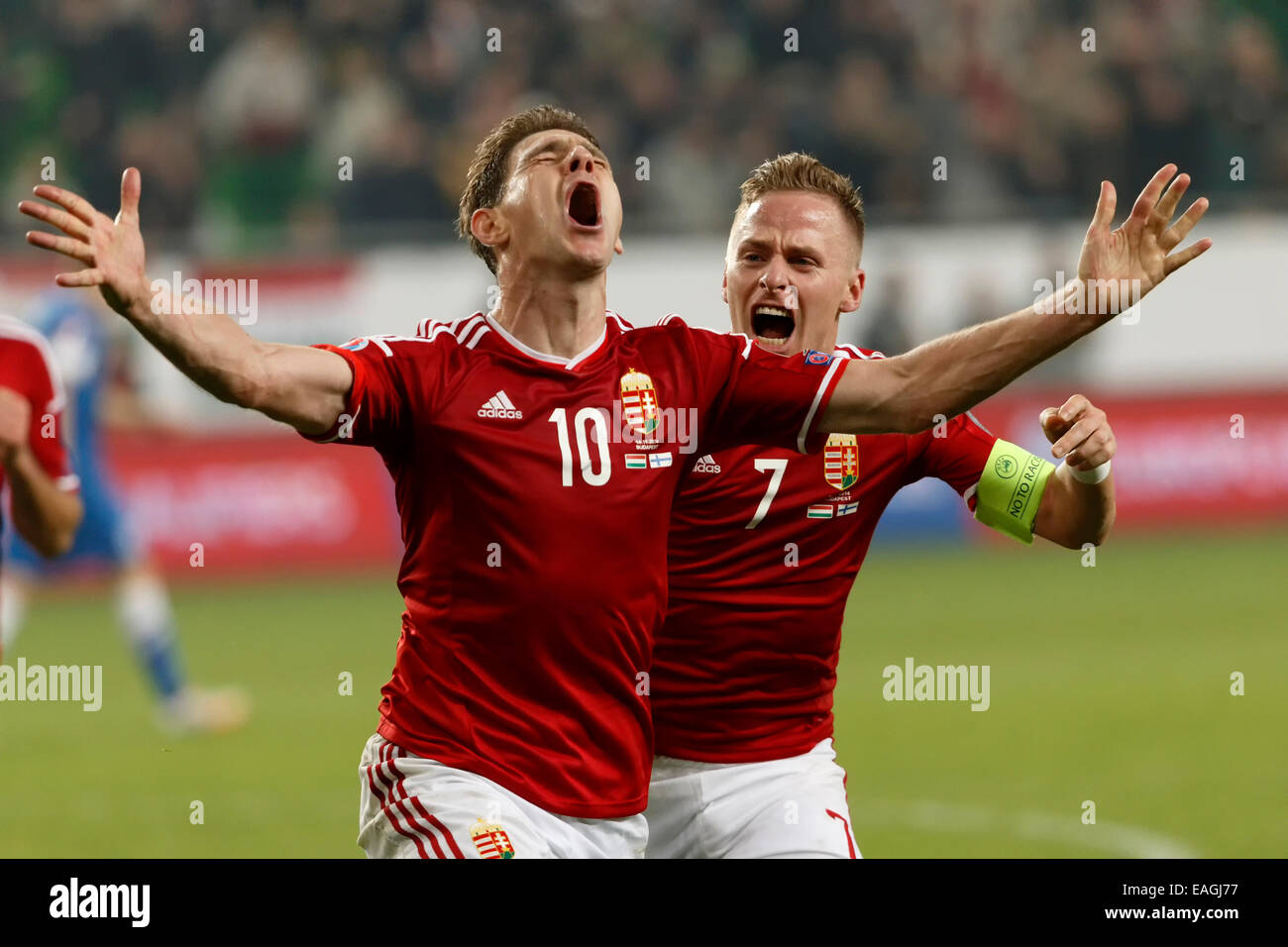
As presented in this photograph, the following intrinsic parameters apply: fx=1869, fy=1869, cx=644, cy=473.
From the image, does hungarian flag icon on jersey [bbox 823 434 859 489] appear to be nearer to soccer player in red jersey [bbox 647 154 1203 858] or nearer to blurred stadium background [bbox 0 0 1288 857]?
soccer player in red jersey [bbox 647 154 1203 858]

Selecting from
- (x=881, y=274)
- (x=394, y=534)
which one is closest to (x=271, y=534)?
(x=394, y=534)

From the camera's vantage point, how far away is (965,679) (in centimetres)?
1116

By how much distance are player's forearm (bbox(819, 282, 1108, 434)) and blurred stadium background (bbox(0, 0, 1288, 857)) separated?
605cm

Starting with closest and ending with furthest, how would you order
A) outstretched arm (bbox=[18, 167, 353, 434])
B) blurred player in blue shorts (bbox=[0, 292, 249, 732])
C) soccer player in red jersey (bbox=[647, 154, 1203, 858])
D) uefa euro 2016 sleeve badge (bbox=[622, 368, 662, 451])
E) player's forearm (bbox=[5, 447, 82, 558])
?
outstretched arm (bbox=[18, 167, 353, 434]) < uefa euro 2016 sleeve badge (bbox=[622, 368, 662, 451]) < soccer player in red jersey (bbox=[647, 154, 1203, 858]) < player's forearm (bbox=[5, 447, 82, 558]) < blurred player in blue shorts (bbox=[0, 292, 249, 732])

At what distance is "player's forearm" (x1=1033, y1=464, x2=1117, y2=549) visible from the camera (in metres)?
4.90

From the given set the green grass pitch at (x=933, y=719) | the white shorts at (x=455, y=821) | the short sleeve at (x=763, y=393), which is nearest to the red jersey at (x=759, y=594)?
the short sleeve at (x=763, y=393)

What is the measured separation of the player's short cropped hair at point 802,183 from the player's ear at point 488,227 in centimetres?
119

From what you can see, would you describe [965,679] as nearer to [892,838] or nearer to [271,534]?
[892,838]

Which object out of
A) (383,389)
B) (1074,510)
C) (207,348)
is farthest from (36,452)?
(1074,510)

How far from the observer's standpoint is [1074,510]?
4961 millimetres

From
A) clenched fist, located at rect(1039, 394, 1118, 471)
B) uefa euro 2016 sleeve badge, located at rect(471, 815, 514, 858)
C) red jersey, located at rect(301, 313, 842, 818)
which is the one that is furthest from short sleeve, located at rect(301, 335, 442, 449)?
clenched fist, located at rect(1039, 394, 1118, 471)

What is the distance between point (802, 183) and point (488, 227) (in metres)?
1.33

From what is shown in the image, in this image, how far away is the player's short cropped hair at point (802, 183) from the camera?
18.1 feet

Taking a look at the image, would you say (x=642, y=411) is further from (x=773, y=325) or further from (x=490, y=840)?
(x=773, y=325)
